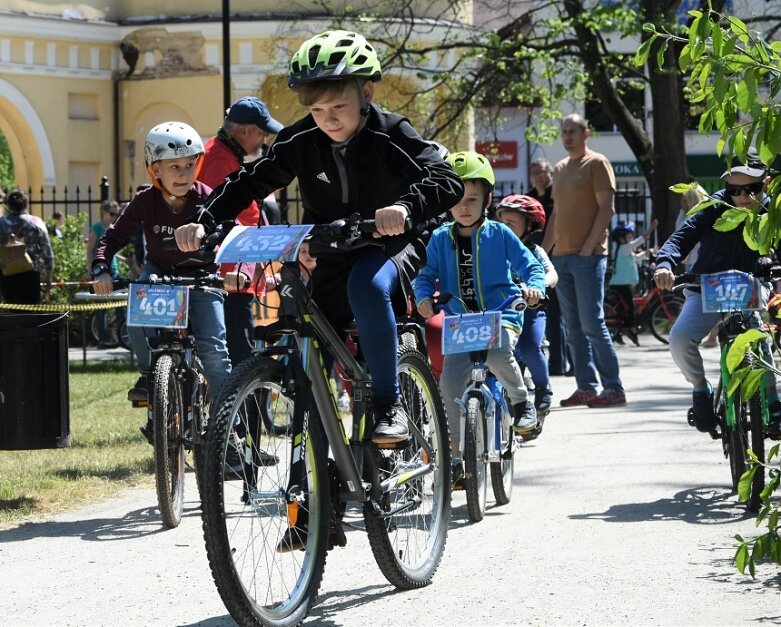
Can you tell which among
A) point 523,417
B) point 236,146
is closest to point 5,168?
point 236,146

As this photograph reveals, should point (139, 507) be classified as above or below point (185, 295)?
below

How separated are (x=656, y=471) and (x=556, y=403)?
4.24 metres

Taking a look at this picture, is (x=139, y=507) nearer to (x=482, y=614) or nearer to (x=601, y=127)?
(x=482, y=614)

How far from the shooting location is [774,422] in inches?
297

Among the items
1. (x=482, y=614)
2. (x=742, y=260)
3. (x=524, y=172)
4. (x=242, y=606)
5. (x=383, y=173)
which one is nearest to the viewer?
(x=242, y=606)

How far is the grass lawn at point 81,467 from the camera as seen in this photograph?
8.11 m

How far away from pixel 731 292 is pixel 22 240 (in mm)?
10698

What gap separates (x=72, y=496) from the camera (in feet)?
27.2

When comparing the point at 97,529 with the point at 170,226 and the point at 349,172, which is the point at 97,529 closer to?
the point at 170,226

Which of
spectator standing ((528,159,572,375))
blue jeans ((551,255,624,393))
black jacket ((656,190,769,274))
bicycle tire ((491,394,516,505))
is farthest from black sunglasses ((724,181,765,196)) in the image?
spectator standing ((528,159,572,375))

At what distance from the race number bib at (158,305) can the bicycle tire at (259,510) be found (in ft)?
8.35

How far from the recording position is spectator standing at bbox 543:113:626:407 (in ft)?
41.6

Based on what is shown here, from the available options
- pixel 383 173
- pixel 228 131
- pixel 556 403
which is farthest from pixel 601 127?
pixel 383 173

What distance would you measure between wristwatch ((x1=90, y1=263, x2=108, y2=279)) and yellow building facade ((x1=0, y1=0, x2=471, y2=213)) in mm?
21635
